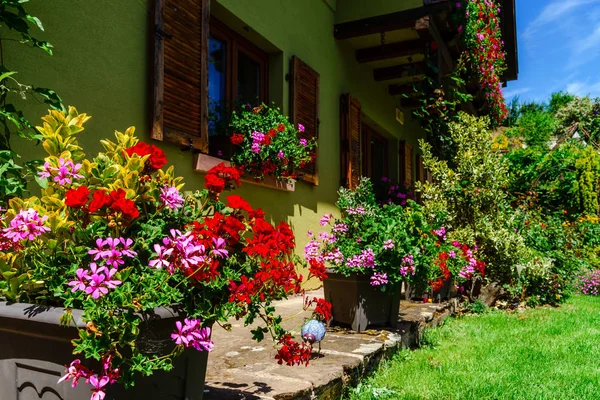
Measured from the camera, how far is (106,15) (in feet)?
10.6

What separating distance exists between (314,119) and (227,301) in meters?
4.46

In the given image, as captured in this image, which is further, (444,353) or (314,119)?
(314,119)

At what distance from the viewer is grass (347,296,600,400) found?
262 cm

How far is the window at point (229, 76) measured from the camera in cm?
455

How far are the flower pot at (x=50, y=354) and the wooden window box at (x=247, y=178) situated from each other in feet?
8.35

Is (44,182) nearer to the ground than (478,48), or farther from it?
nearer to the ground

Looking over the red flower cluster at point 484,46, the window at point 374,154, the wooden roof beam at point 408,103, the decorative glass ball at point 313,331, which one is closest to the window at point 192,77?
the decorative glass ball at point 313,331

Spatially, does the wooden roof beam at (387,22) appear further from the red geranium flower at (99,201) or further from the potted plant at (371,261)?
the red geranium flower at (99,201)

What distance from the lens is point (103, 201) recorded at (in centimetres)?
134

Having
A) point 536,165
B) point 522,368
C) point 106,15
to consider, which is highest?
point 536,165

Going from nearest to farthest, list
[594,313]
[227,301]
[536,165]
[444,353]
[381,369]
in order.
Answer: [227,301]
[381,369]
[444,353]
[594,313]
[536,165]

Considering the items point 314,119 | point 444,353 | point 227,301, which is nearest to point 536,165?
point 314,119

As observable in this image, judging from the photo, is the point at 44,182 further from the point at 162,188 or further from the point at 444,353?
the point at 444,353

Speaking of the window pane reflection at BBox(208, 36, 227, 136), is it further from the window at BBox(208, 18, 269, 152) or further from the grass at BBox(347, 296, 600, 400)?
the grass at BBox(347, 296, 600, 400)
